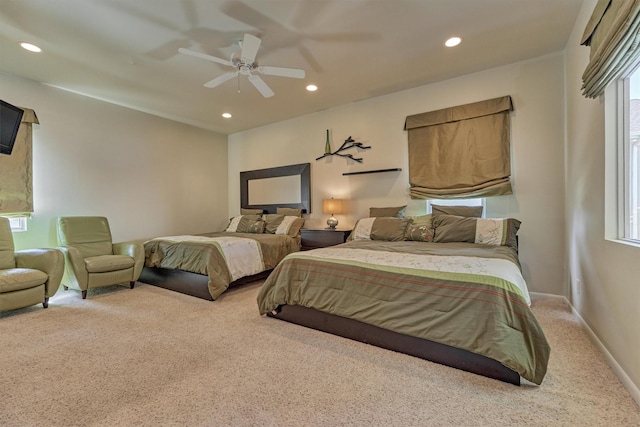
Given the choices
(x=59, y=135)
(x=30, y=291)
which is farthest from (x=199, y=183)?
(x=30, y=291)

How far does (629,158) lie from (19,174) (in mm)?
6057

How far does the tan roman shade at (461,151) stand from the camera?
3.48 meters

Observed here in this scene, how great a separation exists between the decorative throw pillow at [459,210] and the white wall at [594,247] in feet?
2.86

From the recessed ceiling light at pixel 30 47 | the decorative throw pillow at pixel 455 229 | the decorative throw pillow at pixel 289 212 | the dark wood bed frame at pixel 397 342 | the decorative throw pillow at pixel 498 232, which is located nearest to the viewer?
the dark wood bed frame at pixel 397 342

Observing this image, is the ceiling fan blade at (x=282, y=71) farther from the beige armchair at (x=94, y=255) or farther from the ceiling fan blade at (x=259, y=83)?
the beige armchair at (x=94, y=255)

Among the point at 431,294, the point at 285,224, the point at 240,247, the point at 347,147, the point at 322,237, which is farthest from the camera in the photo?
the point at 285,224

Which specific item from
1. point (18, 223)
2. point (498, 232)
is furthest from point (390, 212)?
point (18, 223)

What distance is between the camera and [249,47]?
2465 millimetres

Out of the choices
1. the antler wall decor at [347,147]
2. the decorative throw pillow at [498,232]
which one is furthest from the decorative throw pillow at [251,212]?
the decorative throw pillow at [498,232]

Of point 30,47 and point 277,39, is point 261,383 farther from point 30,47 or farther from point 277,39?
point 30,47

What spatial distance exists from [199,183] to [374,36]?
174 inches

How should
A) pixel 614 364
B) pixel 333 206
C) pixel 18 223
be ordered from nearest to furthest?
pixel 614 364, pixel 18 223, pixel 333 206

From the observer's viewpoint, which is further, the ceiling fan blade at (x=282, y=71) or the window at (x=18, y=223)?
the window at (x=18, y=223)

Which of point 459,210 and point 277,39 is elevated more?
point 277,39
